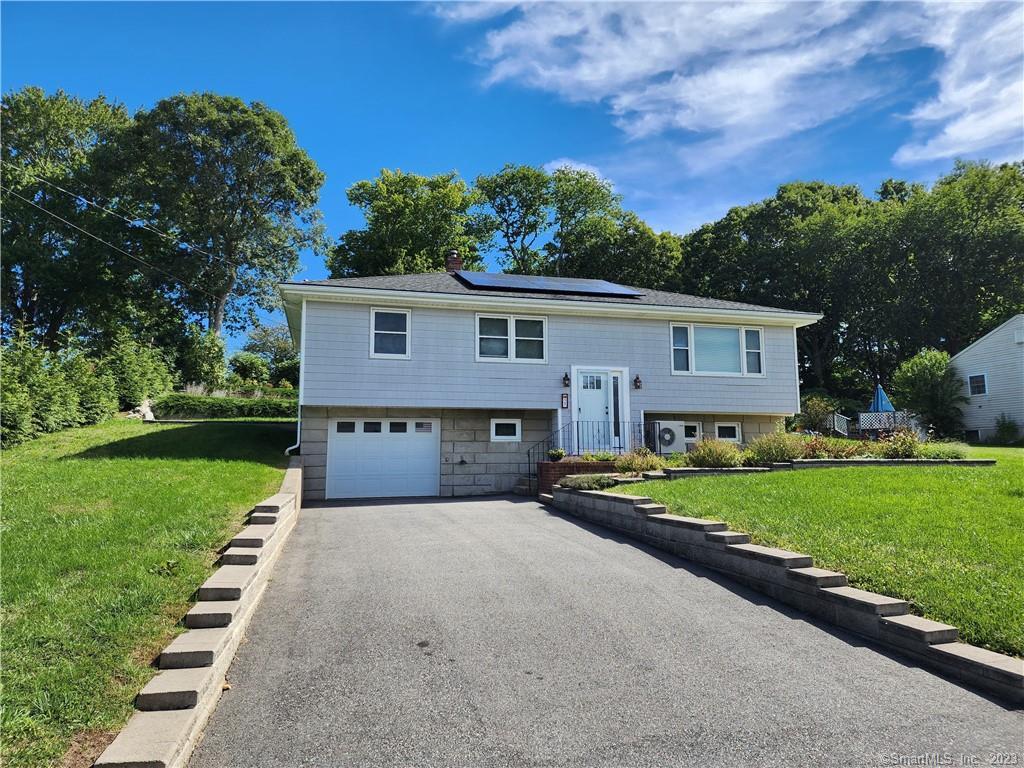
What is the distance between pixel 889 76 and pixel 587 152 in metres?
7.23

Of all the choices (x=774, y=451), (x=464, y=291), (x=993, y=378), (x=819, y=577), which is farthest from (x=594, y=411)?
(x=993, y=378)

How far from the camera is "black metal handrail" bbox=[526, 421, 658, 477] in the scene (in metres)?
14.9

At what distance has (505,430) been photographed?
49.8ft

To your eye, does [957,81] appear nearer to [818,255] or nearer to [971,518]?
[971,518]

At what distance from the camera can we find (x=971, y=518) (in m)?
6.32

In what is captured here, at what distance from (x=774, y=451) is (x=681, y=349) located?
5.04m

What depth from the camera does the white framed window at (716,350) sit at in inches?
635

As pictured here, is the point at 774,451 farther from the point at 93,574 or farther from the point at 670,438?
the point at 93,574

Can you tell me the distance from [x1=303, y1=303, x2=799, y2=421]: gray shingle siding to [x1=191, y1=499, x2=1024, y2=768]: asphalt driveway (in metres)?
7.81

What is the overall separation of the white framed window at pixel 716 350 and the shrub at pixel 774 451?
4.31 meters

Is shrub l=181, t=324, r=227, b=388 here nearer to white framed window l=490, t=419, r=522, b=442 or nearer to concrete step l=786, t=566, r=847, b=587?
white framed window l=490, t=419, r=522, b=442

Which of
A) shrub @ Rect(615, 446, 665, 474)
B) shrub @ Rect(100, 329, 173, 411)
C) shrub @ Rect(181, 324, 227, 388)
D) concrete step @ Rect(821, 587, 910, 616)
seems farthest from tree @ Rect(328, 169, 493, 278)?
concrete step @ Rect(821, 587, 910, 616)

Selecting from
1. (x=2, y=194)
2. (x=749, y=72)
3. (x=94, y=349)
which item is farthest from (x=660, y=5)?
(x=2, y=194)

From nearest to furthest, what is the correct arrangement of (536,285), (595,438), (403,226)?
(595,438) < (536,285) < (403,226)
